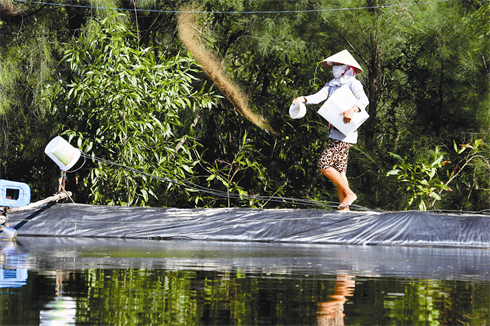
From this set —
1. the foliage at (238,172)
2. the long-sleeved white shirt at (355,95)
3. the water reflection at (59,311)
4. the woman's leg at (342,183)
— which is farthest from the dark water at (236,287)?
the foliage at (238,172)

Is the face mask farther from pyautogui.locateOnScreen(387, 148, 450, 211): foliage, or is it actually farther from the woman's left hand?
pyautogui.locateOnScreen(387, 148, 450, 211): foliage

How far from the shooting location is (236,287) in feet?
8.05

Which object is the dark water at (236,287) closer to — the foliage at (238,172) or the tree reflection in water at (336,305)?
the tree reflection in water at (336,305)

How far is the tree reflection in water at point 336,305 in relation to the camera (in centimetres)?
185

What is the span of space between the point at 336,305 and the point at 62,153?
3399 mm

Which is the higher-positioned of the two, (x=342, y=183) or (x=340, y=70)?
(x=340, y=70)

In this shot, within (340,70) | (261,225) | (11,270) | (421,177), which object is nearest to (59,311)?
Answer: (11,270)

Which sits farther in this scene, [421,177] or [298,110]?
[421,177]

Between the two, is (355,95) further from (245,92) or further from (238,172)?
(238,172)

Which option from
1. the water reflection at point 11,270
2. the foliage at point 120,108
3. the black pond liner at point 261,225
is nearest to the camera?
the water reflection at point 11,270

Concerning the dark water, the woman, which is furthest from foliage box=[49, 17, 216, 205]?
the dark water

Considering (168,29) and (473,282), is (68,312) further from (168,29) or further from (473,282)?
(168,29)

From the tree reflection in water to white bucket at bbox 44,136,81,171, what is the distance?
2918mm

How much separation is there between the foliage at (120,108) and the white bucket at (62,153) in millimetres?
845
